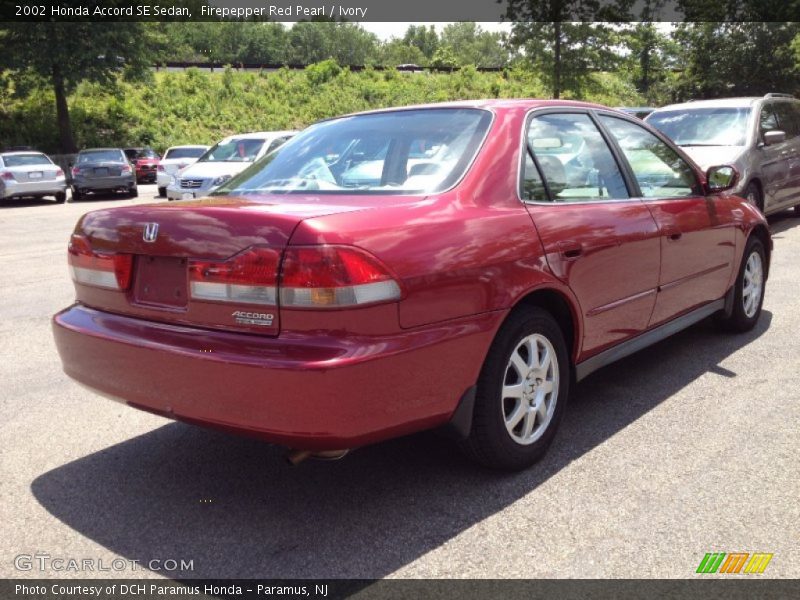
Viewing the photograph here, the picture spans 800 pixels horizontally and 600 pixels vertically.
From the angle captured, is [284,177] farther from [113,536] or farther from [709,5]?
[709,5]

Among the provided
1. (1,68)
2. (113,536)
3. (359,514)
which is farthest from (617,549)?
(1,68)

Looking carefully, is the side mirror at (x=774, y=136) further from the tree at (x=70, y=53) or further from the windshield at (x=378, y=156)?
the tree at (x=70, y=53)

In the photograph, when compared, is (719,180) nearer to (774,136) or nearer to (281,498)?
(281,498)

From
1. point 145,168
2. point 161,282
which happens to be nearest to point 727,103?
point 161,282

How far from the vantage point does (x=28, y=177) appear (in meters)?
20.9

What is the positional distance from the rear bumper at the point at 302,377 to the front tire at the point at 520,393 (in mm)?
130

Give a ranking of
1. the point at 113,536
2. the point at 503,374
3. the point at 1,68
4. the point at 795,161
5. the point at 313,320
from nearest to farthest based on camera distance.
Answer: the point at 313,320, the point at 113,536, the point at 503,374, the point at 795,161, the point at 1,68

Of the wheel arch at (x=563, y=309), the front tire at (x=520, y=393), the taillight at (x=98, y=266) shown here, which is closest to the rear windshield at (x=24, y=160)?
the taillight at (x=98, y=266)

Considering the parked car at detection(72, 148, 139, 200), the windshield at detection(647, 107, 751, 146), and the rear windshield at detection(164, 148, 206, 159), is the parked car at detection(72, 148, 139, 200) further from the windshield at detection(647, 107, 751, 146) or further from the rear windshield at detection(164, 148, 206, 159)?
the windshield at detection(647, 107, 751, 146)

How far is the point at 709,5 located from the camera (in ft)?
122

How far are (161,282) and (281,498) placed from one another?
1.01 meters

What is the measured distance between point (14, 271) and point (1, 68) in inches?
1066

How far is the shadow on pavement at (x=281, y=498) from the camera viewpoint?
294 cm

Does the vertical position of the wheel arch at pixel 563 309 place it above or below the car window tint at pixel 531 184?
below
